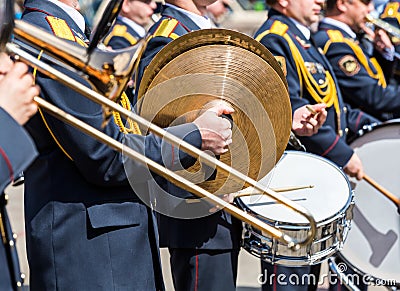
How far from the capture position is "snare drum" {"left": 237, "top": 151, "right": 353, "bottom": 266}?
2830 millimetres

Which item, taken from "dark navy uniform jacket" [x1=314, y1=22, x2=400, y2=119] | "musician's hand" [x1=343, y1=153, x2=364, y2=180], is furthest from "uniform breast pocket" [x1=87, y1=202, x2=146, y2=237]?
"dark navy uniform jacket" [x1=314, y1=22, x2=400, y2=119]

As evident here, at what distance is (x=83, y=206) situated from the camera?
2348 mm

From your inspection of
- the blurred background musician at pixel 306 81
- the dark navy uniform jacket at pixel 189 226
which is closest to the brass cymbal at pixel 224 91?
the dark navy uniform jacket at pixel 189 226

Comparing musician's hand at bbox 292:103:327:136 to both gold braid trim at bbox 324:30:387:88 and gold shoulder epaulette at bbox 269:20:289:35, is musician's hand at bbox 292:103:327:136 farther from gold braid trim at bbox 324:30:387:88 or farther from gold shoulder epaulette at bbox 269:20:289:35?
gold braid trim at bbox 324:30:387:88

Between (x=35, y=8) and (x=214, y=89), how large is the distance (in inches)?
22.0

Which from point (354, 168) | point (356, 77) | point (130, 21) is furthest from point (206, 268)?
point (130, 21)

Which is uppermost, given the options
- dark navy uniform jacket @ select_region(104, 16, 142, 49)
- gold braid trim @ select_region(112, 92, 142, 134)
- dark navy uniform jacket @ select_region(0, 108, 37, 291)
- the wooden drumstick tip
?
dark navy uniform jacket @ select_region(0, 108, 37, 291)

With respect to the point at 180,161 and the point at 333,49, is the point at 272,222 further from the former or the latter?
the point at 333,49

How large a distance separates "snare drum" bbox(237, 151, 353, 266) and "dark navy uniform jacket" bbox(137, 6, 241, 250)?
0.32 feet

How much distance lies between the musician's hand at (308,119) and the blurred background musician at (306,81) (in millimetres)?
82

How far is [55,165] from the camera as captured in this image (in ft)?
7.69


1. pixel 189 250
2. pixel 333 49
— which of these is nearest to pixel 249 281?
pixel 333 49

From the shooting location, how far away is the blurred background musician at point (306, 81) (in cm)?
357

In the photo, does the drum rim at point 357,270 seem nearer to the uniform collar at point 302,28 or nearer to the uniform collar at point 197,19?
the uniform collar at point 302,28
